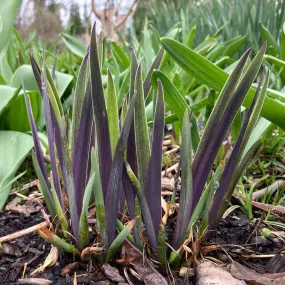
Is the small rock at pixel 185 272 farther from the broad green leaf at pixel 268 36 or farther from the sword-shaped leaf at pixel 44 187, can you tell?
the broad green leaf at pixel 268 36

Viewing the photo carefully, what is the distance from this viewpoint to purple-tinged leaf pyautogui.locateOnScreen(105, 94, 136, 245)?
64cm

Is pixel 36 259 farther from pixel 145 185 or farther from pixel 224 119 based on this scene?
pixel 224 119

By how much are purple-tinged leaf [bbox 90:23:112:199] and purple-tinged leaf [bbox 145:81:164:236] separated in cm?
7

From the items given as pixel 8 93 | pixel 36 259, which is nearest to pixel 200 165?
pixel 36 259

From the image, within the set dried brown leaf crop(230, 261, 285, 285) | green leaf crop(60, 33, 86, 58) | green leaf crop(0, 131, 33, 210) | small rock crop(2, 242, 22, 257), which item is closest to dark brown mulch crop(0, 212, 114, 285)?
small rock crop(2, 242, 22, 257)

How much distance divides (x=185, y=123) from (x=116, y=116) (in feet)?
0.39

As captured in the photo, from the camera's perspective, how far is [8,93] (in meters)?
1.22

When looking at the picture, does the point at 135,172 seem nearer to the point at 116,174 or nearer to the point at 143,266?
the point at 116,174

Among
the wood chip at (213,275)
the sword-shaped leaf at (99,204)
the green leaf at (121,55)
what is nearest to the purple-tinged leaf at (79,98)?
the sword-shaped leaf at (99,204)

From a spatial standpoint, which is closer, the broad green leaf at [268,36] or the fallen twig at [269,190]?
the fallen twig at [269,190]

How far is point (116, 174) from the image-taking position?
2.17 ft

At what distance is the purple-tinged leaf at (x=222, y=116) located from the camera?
62 cm

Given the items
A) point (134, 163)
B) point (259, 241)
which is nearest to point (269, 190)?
point (259, 241)

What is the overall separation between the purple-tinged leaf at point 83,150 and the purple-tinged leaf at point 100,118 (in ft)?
0.18
